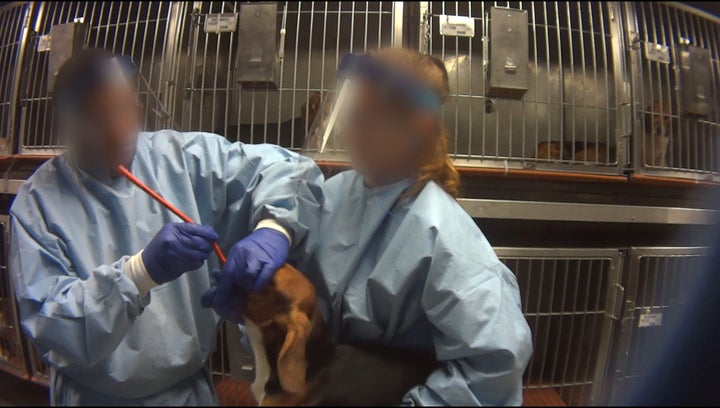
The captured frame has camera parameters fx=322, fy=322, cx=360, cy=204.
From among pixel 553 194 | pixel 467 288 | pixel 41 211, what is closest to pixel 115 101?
pixel 41 211

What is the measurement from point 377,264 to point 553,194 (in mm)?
261

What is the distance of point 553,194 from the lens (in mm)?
439

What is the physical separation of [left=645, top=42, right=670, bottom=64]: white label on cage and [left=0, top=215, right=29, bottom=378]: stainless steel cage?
0.89 meters

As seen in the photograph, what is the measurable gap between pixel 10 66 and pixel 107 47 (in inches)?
6.6

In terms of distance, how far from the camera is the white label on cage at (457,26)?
424 mm

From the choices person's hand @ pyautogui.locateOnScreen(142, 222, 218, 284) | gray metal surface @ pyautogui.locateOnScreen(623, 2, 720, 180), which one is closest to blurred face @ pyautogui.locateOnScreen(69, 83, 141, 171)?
person's hand @ pyautogui.locateOnScreen(142, 222, 218, 284)

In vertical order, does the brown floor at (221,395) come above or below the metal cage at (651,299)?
below

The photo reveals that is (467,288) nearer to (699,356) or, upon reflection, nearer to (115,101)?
(699,356)

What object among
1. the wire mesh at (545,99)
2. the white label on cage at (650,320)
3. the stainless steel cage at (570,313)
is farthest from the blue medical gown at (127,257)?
the white label on cage at (650,320)

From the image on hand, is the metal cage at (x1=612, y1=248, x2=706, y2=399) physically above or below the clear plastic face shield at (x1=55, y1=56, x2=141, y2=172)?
below

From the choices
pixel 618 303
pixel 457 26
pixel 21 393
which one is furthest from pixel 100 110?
pixel 618 303

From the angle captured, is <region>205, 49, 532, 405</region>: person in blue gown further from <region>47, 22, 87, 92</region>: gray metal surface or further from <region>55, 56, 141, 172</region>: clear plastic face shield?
<region>47, 22, 87, 92</region>: gray metal surface

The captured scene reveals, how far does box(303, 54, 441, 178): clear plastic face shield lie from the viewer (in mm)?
325

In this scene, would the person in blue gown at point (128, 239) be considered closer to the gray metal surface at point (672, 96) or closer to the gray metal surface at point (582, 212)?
the gray metal surface at point (582, 212)
